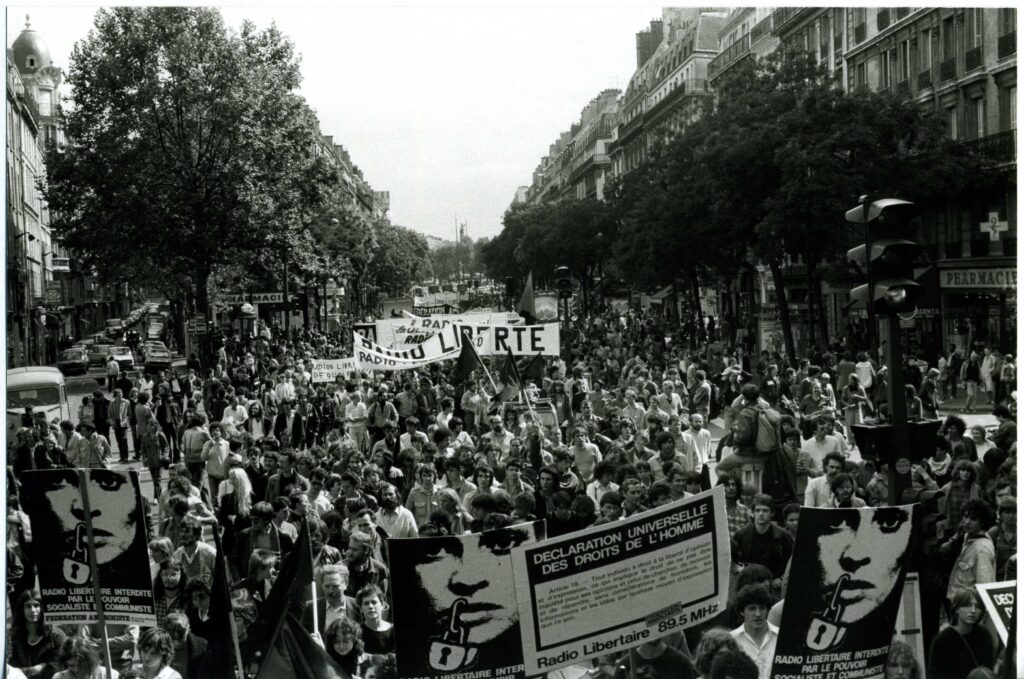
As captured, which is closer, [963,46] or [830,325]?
[963,46]

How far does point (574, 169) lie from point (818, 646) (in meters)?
129

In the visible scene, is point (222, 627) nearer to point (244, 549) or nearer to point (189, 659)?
point (189, 659)

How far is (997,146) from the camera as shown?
3672 cm

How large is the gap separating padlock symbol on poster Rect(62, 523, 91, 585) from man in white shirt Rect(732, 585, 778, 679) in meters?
3.97

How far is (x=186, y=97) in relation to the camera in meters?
39.8

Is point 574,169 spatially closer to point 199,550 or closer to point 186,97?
point 186,97

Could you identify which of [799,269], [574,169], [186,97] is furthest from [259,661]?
[574,169]

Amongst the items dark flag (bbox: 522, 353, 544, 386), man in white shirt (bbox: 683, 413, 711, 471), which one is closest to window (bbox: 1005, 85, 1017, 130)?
dark flag (bbox: 522, 353, 544, 386)

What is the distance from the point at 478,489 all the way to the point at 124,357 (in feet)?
120

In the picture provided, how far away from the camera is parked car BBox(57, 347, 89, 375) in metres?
46.0

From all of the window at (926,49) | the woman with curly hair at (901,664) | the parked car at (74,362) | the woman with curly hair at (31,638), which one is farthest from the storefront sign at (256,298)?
the woman with curly hair at (901,664)

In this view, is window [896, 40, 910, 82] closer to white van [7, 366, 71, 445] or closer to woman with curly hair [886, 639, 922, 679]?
white van [7, 366, 71, 445]

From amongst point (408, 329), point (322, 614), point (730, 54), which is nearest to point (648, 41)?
point (730, 54)

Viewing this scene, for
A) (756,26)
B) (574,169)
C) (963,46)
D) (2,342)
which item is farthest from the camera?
(574,169)
